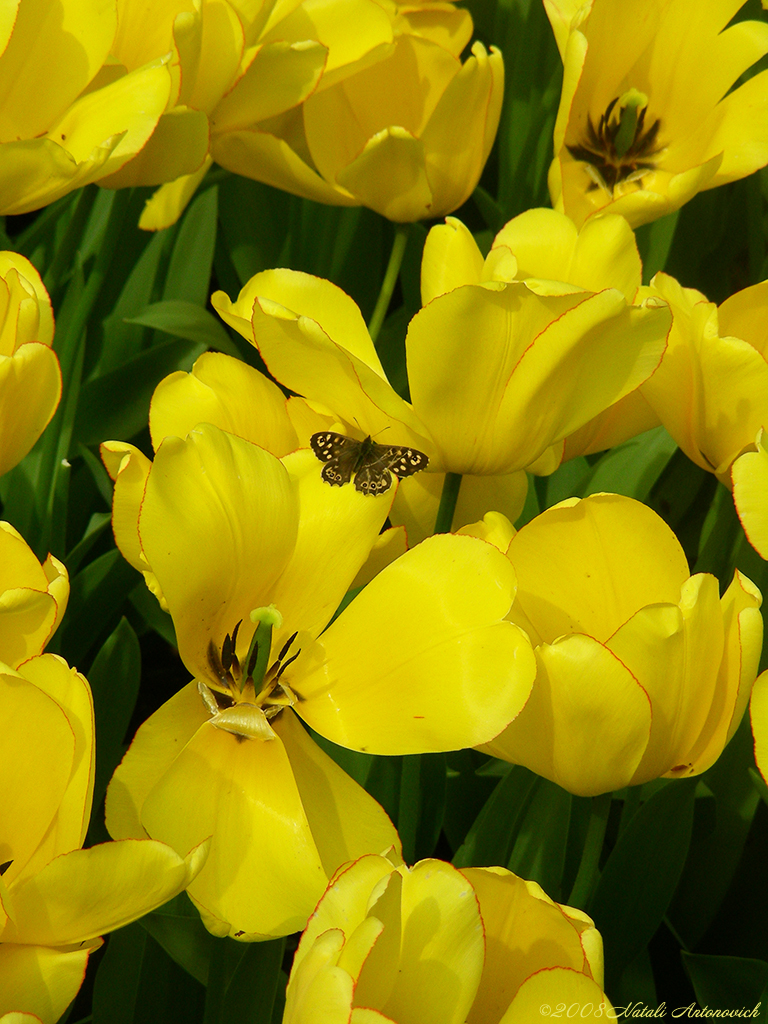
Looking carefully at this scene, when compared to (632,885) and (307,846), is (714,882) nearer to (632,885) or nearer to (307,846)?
(632,885)

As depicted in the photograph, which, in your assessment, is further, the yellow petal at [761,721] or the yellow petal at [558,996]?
the yellow petal at [761,721]

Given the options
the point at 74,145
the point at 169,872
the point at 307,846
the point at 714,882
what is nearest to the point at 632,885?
the point at 714,882

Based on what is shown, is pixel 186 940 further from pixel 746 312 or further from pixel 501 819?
pixel 746 312

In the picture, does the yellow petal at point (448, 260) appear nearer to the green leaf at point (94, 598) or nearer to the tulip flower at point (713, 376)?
the tulip flower at point (713, 376)

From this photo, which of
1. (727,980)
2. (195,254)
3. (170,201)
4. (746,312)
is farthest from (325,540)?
(195,254)

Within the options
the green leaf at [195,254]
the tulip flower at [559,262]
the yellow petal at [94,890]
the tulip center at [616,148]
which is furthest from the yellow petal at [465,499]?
the green leaf at [195,254]

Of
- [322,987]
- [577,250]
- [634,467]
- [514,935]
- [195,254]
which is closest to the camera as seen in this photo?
[322,987]
